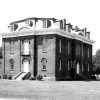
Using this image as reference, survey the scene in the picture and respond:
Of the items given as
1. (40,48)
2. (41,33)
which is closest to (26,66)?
(40,48)

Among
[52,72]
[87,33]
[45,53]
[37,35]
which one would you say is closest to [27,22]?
[37,35]

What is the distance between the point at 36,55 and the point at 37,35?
3.45m

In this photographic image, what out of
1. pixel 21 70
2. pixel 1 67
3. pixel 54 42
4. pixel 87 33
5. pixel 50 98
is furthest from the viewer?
pixel 87 33

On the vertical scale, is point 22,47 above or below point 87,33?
below

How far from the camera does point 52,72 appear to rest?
4506cm

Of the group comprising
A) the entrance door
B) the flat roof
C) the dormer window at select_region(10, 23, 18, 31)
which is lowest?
the entrance door

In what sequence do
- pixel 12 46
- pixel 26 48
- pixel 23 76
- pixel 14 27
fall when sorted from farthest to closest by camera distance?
pixel 14 27 < pixel 12 46 < pixel 26 48 < pixel 23 76

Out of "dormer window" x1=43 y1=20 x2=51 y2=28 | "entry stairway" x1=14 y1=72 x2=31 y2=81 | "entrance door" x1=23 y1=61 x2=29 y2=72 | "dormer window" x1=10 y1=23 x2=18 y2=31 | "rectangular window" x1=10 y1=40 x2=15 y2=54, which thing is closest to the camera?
"entry stairway" x1=14 y1=72 x2=31 y2=81

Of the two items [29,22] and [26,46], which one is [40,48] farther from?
[29,22]

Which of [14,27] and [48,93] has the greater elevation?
[14,27]

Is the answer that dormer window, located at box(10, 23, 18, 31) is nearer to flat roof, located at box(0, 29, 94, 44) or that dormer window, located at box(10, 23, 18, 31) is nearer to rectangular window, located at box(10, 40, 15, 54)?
flat roof, located at box(0, 29, 94, 44)

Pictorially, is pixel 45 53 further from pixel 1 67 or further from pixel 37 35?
pixel 1 67

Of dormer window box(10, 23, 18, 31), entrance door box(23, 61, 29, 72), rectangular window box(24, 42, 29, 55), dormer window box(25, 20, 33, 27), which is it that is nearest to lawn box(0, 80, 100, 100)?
entrance door box(23, 61, 29, 72)

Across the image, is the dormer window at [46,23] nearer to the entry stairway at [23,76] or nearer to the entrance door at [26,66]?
the entrance door at [26,66]
